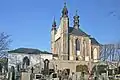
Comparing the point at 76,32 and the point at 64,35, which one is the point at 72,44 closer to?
the point at 64,35

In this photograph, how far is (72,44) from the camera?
81.7m

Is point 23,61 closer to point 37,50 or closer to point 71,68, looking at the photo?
point 37,50

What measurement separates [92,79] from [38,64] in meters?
41.9

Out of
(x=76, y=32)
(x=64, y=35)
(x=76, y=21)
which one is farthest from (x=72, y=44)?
(x=76, y=21)

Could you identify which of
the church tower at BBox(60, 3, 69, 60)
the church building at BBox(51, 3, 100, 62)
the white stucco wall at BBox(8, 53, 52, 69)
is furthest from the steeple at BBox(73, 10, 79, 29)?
the white stucco wall at BBox(8, 53, 52, 69)

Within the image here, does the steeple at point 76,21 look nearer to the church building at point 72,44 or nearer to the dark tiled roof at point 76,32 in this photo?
the church building at point 72,44

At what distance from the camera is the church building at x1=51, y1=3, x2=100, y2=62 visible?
80.3 meters

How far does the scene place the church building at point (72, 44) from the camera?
8031cm

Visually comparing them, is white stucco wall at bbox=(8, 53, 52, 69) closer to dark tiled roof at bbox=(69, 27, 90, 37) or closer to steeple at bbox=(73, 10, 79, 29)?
dark tiled roof at bbox=(69, 27, 90, 37)

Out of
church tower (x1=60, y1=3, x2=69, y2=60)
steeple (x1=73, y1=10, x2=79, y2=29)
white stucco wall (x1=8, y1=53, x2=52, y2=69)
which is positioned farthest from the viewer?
steeple (x1=73, y1=10, x2=79, y2=29)

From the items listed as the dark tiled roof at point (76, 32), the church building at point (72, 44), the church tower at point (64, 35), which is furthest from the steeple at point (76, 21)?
the church tower at point (64, 35)

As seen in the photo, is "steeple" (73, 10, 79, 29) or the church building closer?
the church building

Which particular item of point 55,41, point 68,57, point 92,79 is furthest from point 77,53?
point 92,79

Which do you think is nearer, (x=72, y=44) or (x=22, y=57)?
(x=22, y=57)
